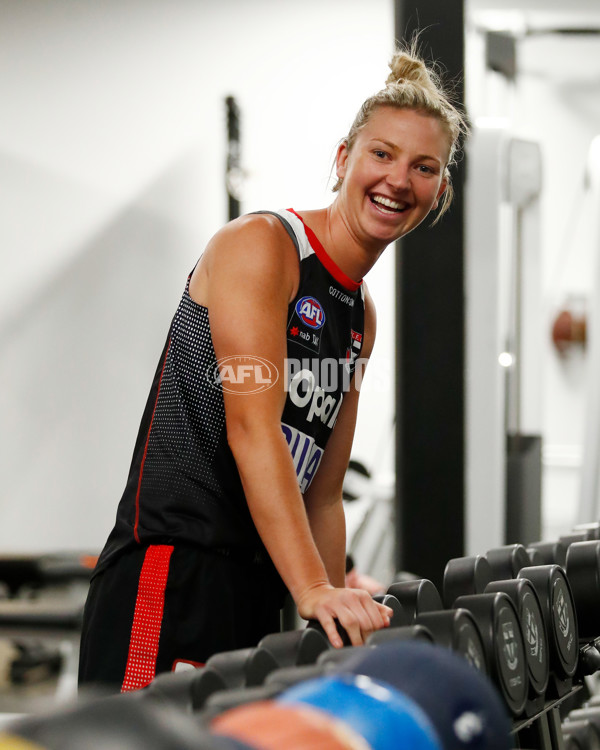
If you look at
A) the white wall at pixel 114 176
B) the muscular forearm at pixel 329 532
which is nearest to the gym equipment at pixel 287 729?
the muscular forearm at pixel 329 532

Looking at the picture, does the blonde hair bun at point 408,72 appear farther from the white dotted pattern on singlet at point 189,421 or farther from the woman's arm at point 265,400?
the white dotted pattern on singlet at point 189,421

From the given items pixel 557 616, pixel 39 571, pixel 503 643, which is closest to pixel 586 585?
pixel 557 616

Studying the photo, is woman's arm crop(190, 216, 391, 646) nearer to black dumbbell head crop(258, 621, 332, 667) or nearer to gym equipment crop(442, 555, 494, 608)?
black dumbbell head crop(258, 621, 332, 667)

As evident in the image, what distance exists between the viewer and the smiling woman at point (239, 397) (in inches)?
50.7

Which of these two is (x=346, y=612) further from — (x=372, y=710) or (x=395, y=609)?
(x=372, y=710)

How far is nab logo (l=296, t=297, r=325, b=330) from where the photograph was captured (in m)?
1.37

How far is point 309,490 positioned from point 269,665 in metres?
0.66

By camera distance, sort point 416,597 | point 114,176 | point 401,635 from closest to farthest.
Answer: point 401,635, point 416,597, point 114,176

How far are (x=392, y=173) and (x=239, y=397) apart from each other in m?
0.40

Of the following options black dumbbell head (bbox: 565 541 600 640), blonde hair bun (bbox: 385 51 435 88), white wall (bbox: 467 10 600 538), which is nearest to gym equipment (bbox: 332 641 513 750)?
black dumbbell head (bbox: 565 541 600 640)

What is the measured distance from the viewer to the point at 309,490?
160 centimetres

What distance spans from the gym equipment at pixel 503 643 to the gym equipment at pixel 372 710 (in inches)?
18.1

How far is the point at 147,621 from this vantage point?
1.33 m

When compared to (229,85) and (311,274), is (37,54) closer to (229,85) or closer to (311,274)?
(229,85)
